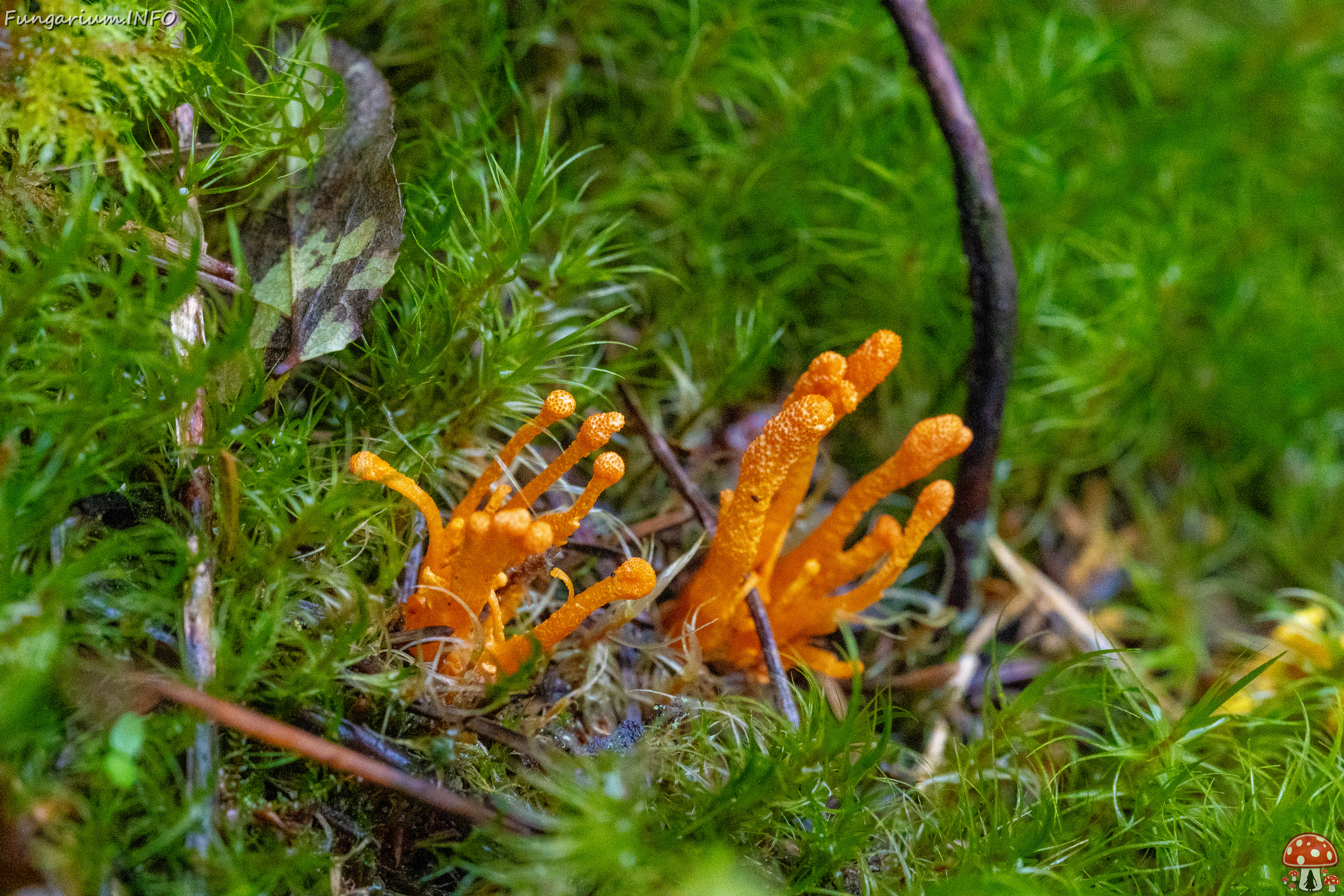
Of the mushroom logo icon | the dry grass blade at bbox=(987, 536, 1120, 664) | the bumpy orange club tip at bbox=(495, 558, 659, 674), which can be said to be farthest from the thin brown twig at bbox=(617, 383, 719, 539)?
the mushroom logo icon

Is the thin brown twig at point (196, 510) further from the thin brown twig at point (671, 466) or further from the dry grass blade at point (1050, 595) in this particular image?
the dry grass blade at point (1050, 595)

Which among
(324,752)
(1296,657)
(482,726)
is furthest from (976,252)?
(324,752)

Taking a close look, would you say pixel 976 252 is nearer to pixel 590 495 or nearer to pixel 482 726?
pixel 590 495

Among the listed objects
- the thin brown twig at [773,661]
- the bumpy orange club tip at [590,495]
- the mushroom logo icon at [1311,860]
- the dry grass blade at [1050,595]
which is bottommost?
the dry grass blade at [1050,595]

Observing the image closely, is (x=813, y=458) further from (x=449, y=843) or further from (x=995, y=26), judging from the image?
(x=995, y=26)

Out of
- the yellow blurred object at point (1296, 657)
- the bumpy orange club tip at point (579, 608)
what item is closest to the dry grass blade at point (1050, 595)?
the yellow blurred object at point (1296, 657)

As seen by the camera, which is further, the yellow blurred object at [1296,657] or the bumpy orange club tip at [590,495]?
the yellow blurred object at [1296,657]

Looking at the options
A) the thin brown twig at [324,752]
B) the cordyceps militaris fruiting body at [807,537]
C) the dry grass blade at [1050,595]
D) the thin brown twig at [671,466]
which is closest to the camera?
the thin brown twig at [324,752]
